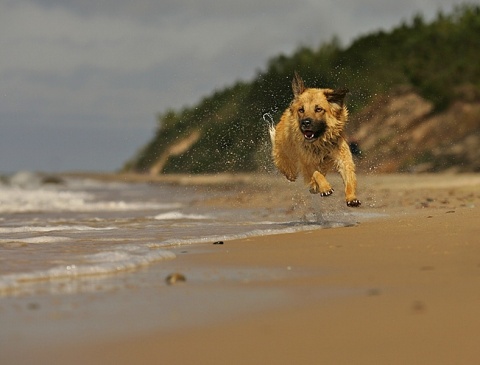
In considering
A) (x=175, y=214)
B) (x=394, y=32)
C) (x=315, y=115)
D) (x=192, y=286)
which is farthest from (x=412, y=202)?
(x=394, y=32)

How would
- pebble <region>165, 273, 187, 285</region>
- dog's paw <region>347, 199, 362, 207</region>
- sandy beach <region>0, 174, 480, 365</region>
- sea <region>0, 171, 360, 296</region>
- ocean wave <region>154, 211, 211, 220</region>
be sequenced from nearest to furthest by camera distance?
sandy beach <region>0, 174, 480, 365</region>
pebble <region>165, 273, 187, 285</region>
sea <region>0, 171, 360, 296</region>
dog's paw <region>347, 199, 362, 207</region>
ocean wave <region>154, 211, 211, 220</region>

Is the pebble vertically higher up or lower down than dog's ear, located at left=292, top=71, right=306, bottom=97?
lower down

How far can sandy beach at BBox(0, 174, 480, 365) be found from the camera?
3.19 metres

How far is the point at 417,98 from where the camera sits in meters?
35.2

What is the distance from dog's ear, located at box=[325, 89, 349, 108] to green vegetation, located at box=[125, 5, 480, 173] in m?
13.2

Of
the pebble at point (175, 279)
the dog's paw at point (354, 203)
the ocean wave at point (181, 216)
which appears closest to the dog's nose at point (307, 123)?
the dog's paw at point (354, 203)

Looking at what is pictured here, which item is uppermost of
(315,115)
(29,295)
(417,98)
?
(417,98)

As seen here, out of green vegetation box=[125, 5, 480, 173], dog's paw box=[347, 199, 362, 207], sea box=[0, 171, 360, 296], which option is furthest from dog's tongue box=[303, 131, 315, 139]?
green vegetation box=[125, 5, 480, 173]

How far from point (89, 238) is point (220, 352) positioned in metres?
5.56

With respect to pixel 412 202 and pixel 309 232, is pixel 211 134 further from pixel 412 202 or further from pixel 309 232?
pixel 309 232

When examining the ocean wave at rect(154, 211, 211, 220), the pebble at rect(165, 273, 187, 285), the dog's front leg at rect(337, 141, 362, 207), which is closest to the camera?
the pebble at rect(165, 273, 187, 285)

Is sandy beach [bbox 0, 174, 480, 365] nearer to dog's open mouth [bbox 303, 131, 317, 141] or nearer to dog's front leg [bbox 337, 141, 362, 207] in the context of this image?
dog's front leg [bbox 337, 141, 362, 207]

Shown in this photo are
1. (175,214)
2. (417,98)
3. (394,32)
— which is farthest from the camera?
(394,32)

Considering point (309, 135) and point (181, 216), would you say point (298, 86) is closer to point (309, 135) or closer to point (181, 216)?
point (309, 135)
